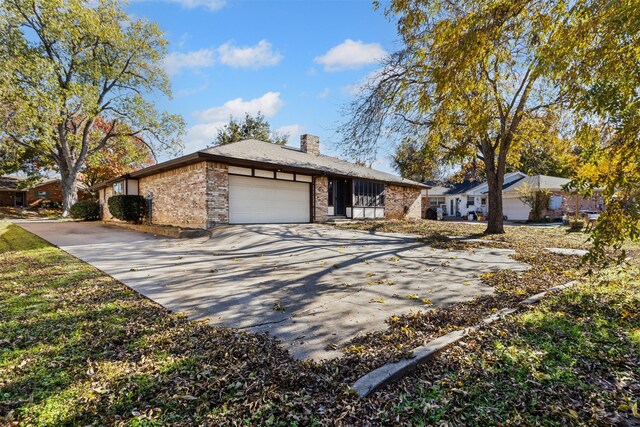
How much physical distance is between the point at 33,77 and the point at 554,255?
25.4m

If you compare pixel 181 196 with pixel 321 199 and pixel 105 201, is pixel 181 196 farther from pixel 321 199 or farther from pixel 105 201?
pixel 105 201

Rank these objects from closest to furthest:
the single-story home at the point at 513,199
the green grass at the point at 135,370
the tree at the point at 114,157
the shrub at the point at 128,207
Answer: the green grass at the point at 135,370
the shrub at the point at 128,207
the single-story home at the point at 513,199
the tree at the point at 114,157

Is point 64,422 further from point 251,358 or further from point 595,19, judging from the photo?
point 595,19

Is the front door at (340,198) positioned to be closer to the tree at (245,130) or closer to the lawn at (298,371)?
the lawn at (298,371)

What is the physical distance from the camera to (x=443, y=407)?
6.57 feet

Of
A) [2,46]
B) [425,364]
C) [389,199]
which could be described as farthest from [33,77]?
[425,364]

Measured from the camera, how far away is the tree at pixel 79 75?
1792 centimetres

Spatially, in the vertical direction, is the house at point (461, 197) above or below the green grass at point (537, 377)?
above

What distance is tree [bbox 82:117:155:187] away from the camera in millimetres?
23859

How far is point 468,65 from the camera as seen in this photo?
5000mm

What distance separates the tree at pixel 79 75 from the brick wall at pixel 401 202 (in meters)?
16.4

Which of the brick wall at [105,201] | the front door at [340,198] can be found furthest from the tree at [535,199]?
the brick wall at [105,201]

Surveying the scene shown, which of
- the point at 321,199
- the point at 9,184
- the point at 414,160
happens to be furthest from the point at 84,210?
the point at 9,184

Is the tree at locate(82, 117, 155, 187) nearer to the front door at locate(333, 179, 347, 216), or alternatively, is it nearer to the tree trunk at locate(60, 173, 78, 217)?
the tree trunk at locate(60, 173, 78, 217)
